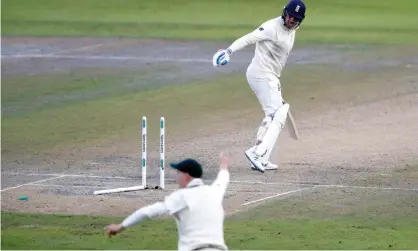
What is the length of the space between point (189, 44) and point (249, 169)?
1531 cm

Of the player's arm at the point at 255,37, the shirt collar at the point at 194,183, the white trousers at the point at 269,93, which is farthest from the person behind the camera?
the white trousers at the point at 269,93

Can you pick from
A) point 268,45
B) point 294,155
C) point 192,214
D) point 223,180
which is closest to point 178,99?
point 294,155

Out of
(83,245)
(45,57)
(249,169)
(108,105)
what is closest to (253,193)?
(249,169)

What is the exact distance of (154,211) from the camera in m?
10.4

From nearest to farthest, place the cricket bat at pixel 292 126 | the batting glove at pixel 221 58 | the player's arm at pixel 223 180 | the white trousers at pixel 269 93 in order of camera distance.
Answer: the player's arm at pixel 223 180 < the batting glove at pixel 221 58 < the white trousers at pixel 269 93 < the cricket bat at pixel 292 126

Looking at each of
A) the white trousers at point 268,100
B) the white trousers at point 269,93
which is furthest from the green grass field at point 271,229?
the white trousers at point 269,93

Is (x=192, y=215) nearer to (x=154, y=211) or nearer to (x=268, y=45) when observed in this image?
(x=154, y=211)

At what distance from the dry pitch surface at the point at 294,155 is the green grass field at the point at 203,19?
5.19 meters

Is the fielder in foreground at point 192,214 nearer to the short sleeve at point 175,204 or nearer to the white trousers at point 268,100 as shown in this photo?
the short sleeve at point 175,204

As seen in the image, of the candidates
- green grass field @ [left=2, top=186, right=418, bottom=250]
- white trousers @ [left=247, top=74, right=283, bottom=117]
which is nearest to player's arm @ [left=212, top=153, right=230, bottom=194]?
green grass field @ [left=2, top=186, right=418, bottom=250]

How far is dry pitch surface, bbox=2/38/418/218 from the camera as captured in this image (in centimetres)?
1634

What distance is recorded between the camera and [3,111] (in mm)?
23875

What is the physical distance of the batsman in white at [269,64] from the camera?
1777 cm

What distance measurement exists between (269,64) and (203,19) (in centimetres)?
2111
